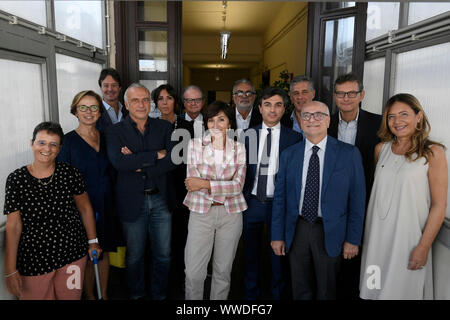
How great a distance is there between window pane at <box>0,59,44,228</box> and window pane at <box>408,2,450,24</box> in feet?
9.68

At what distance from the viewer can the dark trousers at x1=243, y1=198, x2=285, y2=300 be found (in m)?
2.89

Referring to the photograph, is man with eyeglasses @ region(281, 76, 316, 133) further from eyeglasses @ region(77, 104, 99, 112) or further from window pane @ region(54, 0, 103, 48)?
window pane @ region(54, 0, 103, 48)

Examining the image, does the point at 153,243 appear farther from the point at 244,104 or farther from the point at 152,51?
the point at 152,51

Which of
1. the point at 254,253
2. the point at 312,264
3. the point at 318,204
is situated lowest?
the point at 254,253

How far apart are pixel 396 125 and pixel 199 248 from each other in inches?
64.0

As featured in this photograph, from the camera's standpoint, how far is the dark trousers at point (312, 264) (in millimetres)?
2426

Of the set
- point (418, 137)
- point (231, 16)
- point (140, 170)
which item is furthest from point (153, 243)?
point (231, 16)

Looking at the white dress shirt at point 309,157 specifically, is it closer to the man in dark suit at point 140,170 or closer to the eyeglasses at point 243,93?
the man in dark suit at point 140,170

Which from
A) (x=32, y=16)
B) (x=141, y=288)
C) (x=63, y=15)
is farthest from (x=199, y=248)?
(x=63, y=15)

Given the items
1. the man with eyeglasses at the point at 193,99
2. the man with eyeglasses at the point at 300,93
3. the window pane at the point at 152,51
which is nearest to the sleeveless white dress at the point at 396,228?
the man with eyeglasses at the point at 300,93

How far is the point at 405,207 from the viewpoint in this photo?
221 centimetres

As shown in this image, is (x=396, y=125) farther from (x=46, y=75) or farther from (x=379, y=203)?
(x=46, y=75)

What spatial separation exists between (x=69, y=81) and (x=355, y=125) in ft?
8.62

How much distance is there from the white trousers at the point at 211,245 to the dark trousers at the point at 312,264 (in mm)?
474
